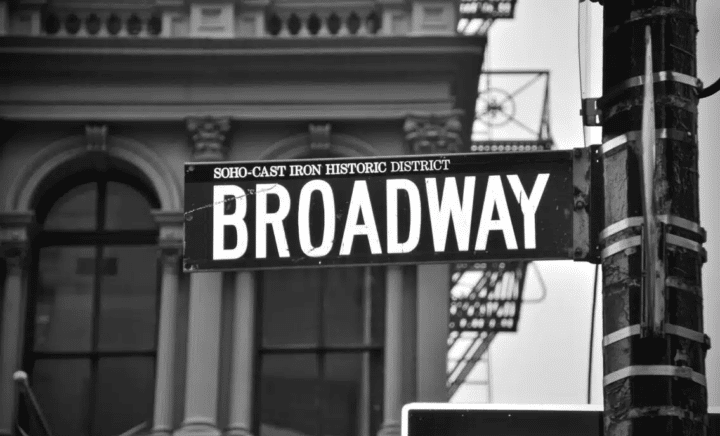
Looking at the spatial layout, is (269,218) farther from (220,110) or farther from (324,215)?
(220,110)

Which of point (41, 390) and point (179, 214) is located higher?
point (179, 214)

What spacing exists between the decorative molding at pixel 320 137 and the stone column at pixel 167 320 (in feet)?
5.34

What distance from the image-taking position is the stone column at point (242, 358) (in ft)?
50.4

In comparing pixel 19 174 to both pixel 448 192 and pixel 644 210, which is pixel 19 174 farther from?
pixel 644 210

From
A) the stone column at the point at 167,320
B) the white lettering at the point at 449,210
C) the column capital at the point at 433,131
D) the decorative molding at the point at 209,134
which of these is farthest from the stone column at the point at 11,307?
the white lettering at the point at 449,210

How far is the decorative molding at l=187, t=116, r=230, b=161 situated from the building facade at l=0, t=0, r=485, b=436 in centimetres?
2

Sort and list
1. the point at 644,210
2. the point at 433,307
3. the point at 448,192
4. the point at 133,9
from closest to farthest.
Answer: the point at 644,210 < the point at 448,192 < the point at 433,307 < the point at 133,9

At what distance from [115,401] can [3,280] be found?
1.80 m

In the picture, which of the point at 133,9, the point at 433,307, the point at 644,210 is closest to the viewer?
the point at 644,210

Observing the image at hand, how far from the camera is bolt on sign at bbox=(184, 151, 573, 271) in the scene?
193 inches

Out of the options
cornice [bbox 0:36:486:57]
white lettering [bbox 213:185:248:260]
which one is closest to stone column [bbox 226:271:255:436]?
cornice [bbox 0:36:486:57]

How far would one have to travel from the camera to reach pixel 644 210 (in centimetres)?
392

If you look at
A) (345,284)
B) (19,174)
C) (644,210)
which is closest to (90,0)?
(19,174)

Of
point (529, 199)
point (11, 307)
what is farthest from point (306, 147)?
point (529, 199)
